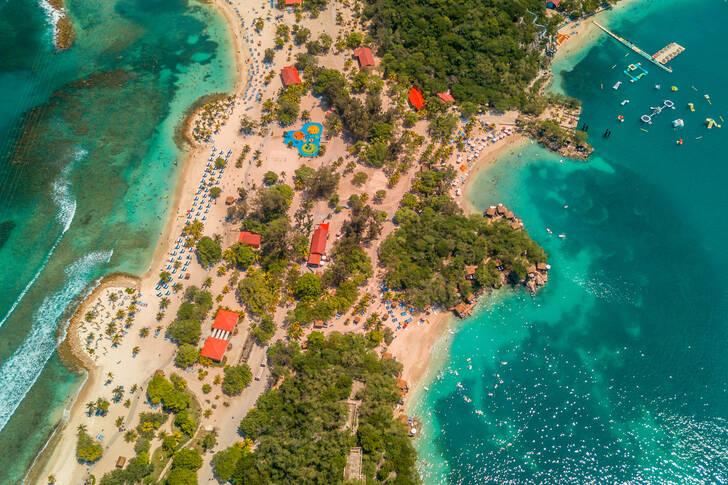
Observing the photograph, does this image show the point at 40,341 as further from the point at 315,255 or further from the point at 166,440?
the point at 315,255

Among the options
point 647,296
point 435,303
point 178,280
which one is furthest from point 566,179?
point 178,280

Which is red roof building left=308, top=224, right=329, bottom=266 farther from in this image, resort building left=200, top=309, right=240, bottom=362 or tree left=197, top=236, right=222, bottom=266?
tree left=197, top=236, right=222, bottom=266

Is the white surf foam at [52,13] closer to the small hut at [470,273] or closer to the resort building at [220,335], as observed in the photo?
the resort building at [220,335]

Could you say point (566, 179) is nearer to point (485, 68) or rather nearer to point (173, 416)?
point (485, 68)

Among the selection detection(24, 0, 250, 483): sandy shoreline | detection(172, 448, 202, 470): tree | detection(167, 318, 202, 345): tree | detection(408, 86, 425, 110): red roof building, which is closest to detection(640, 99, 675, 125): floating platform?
detection(408, 86, 425, 110): red roof building

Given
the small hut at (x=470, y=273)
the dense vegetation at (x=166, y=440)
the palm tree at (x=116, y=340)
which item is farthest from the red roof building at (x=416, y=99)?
the palm tree at (x=116, y=340)

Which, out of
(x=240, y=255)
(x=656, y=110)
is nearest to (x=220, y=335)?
(x=240, y=255)
